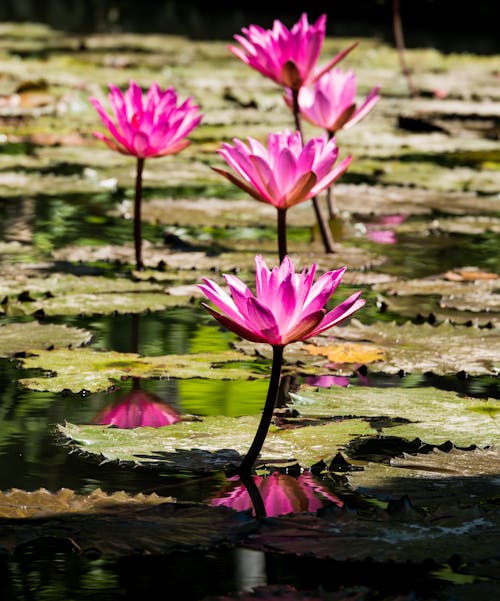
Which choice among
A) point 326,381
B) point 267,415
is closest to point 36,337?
point 326,381

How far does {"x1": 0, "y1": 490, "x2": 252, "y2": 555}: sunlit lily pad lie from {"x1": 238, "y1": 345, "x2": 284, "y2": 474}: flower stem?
0.15 m

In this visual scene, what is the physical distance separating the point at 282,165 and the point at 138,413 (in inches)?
17.1

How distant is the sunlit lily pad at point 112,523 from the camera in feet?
3.59

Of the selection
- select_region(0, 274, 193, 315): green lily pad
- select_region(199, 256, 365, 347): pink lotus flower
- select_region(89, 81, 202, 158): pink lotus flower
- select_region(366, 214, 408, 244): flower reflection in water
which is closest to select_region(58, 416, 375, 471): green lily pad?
select_region(199, 256, 365, 347): pink lotus flower

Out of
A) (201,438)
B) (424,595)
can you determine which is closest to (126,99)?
(201,438)

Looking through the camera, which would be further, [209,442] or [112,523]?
[209,442]

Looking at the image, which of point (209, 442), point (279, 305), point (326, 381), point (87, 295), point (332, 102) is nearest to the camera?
point (279, 305)

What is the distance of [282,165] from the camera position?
1786 mm

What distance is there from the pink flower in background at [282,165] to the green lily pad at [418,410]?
308 millimetres

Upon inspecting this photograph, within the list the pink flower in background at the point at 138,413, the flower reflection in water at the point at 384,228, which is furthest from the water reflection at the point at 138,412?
the flower reflection in water at the point at 384,228

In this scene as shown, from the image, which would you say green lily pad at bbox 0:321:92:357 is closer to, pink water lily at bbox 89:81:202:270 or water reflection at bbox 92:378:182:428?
water reflection at bbox 92:378:182:428

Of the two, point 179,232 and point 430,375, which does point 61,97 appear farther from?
point 430,375

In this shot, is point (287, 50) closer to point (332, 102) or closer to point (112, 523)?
point (332, 102)

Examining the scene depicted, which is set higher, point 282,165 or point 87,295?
point 282,165
